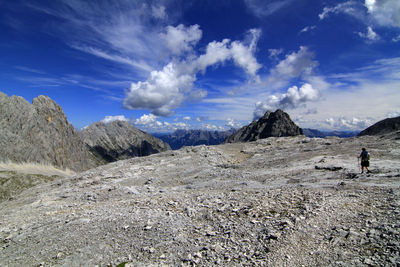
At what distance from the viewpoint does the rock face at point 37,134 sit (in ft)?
379

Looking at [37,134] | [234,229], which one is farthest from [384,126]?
[37,134]

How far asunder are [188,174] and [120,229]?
16.2 metres

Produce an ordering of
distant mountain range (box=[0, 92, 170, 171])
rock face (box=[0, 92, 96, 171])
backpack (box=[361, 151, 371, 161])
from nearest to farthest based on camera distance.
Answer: backpack (box=[361, 151, 371, 161]) → distant mountain range (box=[0, 92, 170, 171]) → rock face (box=[0, 92, 96, 171])

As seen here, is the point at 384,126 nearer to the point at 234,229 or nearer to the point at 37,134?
the point at 234,229

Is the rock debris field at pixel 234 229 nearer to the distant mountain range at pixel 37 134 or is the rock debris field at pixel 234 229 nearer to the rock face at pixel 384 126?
the rock face at pixel 384 126

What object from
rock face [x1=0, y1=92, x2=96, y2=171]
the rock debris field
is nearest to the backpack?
the rock debris field

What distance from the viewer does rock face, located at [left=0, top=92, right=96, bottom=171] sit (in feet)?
379

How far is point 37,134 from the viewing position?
132125 millimetres

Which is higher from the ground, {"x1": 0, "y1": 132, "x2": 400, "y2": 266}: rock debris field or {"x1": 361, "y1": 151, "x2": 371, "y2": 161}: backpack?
{"x1": 361, "y1": 151, "x2": 371, "y2": 161}: backpack

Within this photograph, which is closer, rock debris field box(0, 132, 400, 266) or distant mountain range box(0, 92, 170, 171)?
rock debris field box(0, 132, 400, 266)

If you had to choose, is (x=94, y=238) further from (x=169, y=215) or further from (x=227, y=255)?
(x=227, y=255)

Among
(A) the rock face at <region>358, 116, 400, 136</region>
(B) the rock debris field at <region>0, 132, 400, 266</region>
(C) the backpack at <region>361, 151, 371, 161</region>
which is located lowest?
(B) the rock debris field at <region>0, 132, 400, 266</region>

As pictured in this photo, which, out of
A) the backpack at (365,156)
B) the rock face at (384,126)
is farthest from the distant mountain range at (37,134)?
the rock face at (384,126)

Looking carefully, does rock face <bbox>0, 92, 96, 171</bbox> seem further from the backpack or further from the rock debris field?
the backpack
